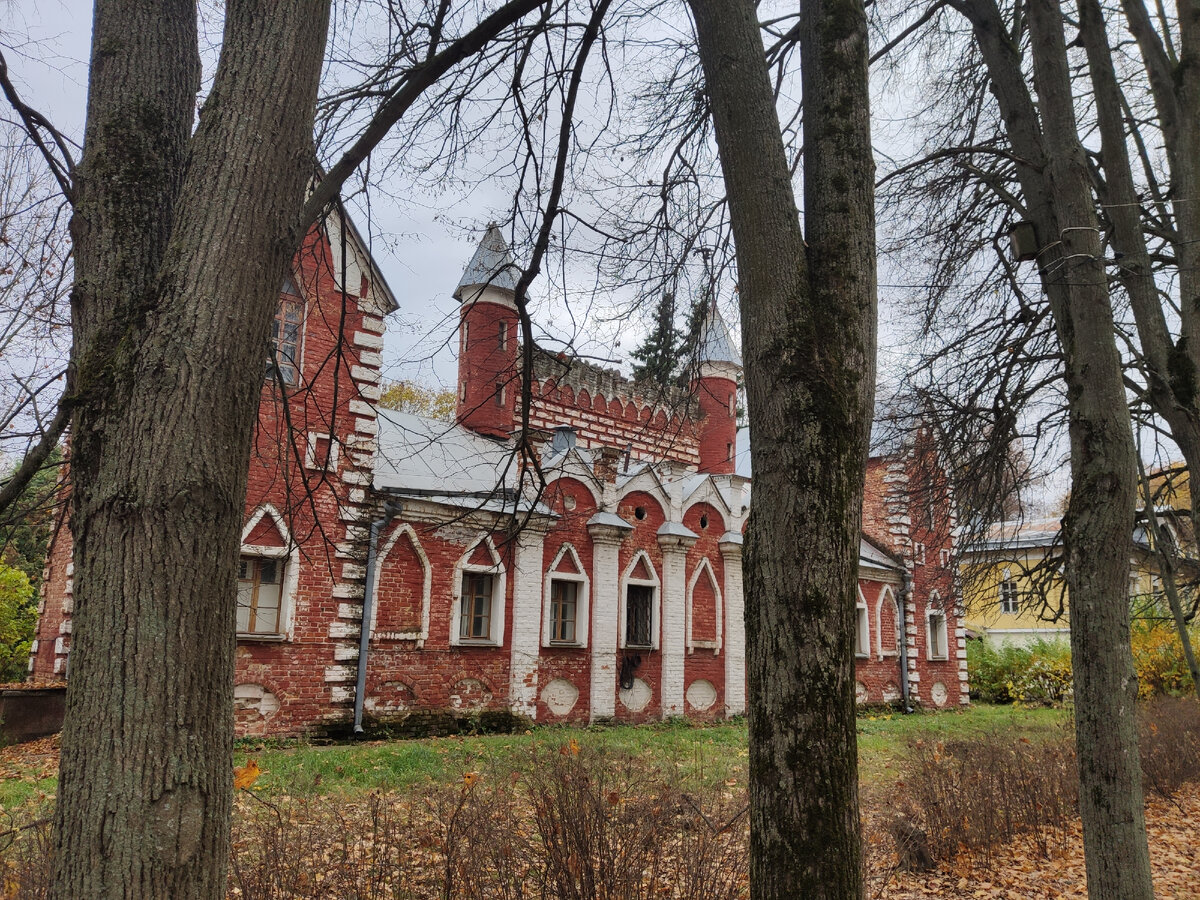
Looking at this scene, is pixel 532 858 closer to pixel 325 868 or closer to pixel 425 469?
pixel 325 868

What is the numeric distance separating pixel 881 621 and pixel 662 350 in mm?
20684

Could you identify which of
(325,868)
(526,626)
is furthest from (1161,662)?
(325,868)

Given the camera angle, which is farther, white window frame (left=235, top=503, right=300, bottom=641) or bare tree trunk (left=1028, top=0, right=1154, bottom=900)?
white window frame (left=235, top=503, right=300, bottom=641)

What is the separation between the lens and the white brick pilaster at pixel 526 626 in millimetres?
16531

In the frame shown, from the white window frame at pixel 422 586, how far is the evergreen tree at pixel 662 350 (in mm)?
9218

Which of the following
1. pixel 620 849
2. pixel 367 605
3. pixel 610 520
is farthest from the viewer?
pixel 610 520

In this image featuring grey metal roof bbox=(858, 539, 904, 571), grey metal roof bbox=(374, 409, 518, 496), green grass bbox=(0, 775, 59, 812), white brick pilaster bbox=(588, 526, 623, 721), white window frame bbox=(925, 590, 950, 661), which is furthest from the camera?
white window frame bbox=(925, 590, 950, 661)

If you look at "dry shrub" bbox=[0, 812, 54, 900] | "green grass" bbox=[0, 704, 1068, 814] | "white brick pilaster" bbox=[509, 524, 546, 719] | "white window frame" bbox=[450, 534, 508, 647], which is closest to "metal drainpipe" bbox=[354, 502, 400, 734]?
"green grass" bbox=[0, 704, 1068, 814]

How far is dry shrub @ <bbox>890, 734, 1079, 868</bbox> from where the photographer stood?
777 centimetres

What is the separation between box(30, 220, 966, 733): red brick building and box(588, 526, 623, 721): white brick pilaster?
1.6 inches

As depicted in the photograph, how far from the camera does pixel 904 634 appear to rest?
2598 centimetres

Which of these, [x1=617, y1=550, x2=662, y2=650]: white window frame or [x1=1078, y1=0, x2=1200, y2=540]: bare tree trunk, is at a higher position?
[x1=1078, y1=0, x2=1200, y2=540]: bare tree trunk

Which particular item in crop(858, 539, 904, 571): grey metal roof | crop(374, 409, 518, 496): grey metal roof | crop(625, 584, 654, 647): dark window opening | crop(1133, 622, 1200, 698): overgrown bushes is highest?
crop(374, 409, 518, 496): grey metal roof

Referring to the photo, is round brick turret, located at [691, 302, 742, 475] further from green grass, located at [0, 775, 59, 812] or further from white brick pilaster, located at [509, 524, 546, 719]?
green grass, located at [0, 775, 59, 812]
